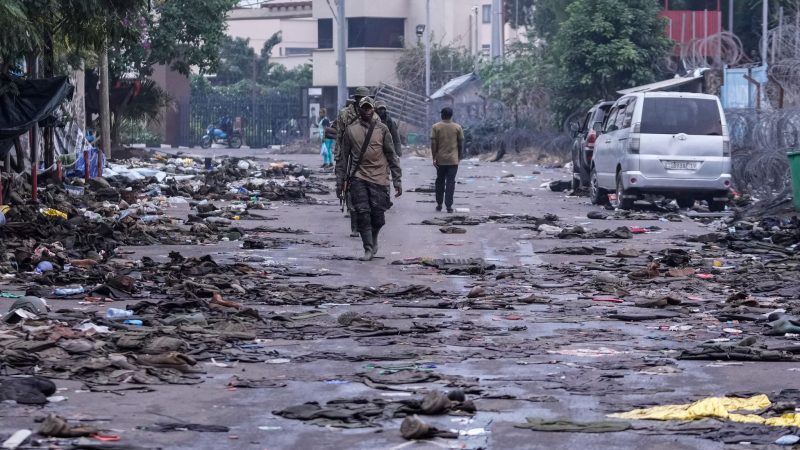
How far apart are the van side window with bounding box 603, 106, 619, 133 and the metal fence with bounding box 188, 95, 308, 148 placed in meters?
42.4

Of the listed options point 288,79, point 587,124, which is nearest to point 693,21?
point 587,124

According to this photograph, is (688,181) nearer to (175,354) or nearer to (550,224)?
(550,224)

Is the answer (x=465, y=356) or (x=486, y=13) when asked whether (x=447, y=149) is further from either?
(x=486, y=13)

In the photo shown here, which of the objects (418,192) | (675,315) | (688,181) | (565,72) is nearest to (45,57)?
(418,192)

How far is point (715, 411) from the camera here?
670 centimetres

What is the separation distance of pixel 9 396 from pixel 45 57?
16906 mm

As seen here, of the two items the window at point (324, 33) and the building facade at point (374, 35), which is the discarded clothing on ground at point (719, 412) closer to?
the building facade at point (374, 35)

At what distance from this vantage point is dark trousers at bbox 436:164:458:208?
2159cm

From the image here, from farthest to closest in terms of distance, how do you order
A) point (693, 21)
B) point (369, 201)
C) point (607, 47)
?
point (693, 21)
point (607, 47)
point (369, 201)

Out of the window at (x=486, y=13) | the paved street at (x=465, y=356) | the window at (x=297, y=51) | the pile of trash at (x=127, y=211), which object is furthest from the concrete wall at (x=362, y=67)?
the paved street at (x=465, y=356)

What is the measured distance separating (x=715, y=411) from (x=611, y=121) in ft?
58.2

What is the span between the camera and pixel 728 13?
1960 inches

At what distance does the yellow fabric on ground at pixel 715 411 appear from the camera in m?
6.51

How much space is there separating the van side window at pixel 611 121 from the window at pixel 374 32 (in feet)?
142
